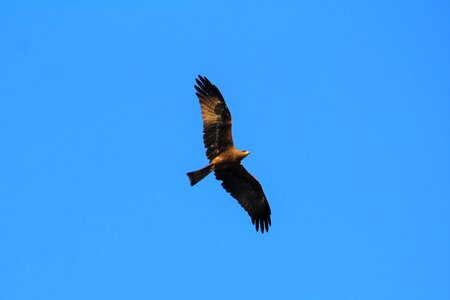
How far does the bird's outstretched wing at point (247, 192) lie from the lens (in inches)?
741

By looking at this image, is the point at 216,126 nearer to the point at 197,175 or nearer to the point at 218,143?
the point at 218,143

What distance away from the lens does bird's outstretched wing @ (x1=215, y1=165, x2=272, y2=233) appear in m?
18.8

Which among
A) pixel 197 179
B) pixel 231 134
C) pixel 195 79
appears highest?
pixel 195 79

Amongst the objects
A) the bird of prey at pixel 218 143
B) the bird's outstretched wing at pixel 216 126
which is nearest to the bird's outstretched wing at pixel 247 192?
the bird of prey at pixel 218 143

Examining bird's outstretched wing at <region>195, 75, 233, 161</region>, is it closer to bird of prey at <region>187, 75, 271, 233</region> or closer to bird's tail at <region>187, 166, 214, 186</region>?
bird of prey at <region>187, 75, 271, 233</region>

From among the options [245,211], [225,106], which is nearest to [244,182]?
[245,211]

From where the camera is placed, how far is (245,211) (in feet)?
64.0

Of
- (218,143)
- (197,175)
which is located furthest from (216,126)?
(197,175)

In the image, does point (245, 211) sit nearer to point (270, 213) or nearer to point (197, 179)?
point (270, 213)

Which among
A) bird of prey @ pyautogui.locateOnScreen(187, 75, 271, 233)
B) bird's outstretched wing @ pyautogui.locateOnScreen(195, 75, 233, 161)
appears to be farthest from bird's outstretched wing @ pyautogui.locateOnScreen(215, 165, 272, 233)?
bird's outstretched wing @ pyautogui.locateOnScreen(195, 75, 233, 161)

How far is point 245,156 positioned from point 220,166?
0.63 m

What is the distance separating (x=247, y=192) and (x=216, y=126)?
2085 millimetres

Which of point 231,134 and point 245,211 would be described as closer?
point 231,134

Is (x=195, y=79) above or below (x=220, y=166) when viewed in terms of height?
above
